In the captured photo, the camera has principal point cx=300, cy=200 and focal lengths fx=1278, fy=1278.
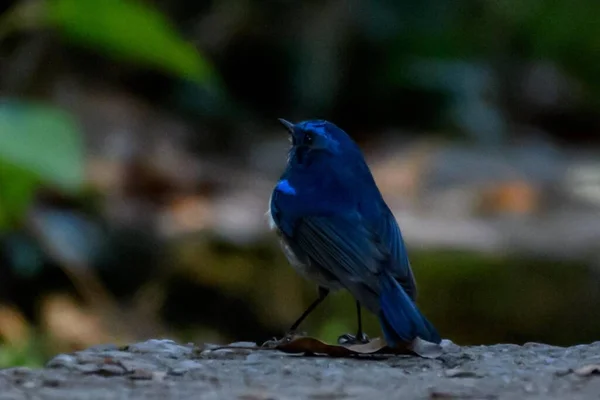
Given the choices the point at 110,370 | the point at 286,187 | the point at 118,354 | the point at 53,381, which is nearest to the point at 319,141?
the point at 286,187

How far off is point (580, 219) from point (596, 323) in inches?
47.5

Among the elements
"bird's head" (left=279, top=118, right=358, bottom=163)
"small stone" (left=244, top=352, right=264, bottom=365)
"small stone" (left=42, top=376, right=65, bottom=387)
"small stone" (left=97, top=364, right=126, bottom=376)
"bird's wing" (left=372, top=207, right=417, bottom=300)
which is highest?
"bird's head" (left=279, top=118, right=358, bottom=163)

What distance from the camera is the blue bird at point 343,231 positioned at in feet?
10.9

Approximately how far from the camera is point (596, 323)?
227 inches

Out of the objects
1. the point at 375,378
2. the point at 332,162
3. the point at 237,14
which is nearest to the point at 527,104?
the point at 237,14

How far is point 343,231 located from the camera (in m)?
3.55

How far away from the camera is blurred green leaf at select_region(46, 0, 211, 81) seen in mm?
5219

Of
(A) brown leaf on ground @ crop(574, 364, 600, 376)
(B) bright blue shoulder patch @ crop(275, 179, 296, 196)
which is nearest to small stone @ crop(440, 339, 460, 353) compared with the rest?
(A) brown leaf on ground @ crop(574, 364, 600, 376)

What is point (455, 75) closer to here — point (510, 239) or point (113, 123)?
point (113, 123)

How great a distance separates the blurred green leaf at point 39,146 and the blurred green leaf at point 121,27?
468 millimetres

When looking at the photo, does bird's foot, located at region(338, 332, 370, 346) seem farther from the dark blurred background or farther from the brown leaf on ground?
the dark blurred background

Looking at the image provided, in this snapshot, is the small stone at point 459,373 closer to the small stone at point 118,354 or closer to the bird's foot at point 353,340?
the bird's foot at point 353,340

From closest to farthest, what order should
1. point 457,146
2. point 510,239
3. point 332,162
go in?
point 332,162
point 510,239
point 457,146

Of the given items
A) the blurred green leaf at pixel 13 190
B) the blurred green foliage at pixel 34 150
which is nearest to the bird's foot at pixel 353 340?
the blurred green foliage at pixel 34 150
